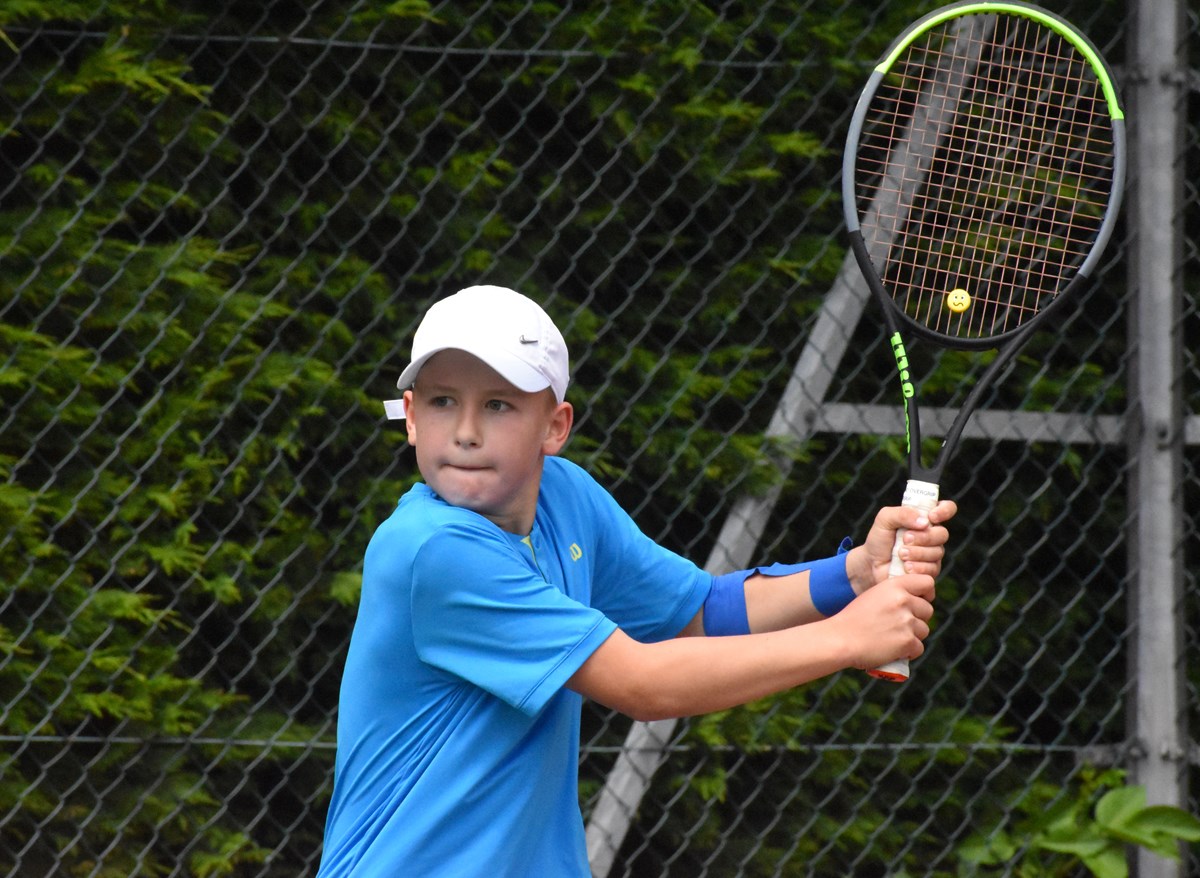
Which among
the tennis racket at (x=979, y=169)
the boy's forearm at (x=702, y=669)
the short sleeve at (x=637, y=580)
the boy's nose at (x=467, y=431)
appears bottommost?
the boy's forearm at (x=702, y=669)

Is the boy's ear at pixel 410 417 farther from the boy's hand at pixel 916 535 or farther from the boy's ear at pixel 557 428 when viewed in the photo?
the boy's hand at pixel 916 535

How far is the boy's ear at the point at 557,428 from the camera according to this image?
1.92 meters

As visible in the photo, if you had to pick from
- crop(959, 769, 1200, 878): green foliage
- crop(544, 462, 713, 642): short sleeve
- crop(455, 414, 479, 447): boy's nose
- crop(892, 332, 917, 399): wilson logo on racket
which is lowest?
crop(455, 414, 479, 447): boy's nose

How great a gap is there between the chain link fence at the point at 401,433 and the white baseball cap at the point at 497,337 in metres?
1.24

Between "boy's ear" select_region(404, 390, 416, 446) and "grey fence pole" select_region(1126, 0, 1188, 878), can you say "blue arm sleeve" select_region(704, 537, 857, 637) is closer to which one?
"boy's ear" select_region(404, 390, 416, 446)

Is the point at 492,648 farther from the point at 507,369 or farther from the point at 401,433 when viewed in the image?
the point at 401,433

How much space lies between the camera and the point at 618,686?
1731 mm

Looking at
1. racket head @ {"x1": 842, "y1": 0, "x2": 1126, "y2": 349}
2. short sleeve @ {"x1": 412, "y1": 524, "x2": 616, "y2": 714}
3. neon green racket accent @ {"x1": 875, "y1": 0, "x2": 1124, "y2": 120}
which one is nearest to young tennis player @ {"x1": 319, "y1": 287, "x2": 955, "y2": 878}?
short sleeve @ {"x1": 412, "y1": 524, "x2": 616, "y2": 714}

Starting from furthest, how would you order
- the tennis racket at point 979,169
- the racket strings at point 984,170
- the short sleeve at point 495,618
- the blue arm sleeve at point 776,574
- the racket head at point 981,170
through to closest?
the racket strings at point 984,170 → the racket head at point 981,170 → the tennis racket at point 979,169 → the blue arm sleeve at point 776,574 → the short sleeve at point 495,618

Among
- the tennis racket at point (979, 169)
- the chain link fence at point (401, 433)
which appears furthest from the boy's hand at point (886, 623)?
the chain link fence at point (401, 433)

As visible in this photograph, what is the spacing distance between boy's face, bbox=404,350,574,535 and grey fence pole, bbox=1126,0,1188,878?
1930 mm

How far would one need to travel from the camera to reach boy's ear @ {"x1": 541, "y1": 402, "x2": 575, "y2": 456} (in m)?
1.92

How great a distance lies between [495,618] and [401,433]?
4.83 ft

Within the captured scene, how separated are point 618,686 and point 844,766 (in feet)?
5.77
